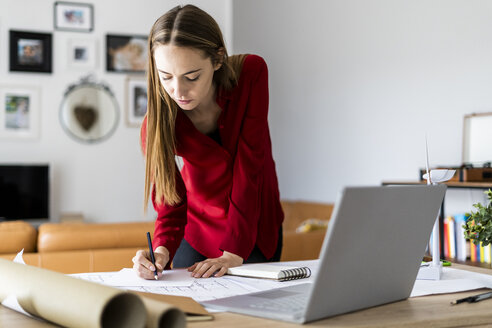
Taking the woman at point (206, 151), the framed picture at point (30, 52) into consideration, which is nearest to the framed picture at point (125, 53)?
the framed picture at point (30, 52)

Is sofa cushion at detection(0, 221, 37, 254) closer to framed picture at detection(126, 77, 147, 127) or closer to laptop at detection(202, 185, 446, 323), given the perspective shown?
laptop at detection(202, 185, 446, 323)

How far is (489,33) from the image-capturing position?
3.63m

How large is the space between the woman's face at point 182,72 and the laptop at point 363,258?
1.78 feet

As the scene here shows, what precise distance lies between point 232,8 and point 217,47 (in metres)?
5.24

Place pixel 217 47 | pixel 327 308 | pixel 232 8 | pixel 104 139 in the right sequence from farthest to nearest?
pixel 232 8
pixel 104 139
pixel 217 47
pixel 327 308

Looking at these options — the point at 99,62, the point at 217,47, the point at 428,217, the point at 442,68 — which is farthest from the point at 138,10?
the point at 428,217

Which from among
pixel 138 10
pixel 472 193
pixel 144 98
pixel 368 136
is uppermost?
pixel 138 10

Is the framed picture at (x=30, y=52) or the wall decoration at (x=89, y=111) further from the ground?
the framed picture at (x=30, y=52)

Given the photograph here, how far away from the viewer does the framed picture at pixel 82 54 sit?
598 cm

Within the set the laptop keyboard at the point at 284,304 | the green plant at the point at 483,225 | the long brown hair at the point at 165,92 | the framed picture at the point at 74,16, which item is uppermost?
the framed picture at the point at 74,16

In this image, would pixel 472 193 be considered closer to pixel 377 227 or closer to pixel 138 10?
pixel 377 227

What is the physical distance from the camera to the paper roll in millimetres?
817

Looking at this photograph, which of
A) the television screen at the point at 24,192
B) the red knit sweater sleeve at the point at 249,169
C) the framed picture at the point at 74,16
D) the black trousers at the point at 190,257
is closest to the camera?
the red knit sweater sleeve at the point at 249,169

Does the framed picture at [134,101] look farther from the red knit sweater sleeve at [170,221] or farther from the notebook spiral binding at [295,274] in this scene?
the notebook spiral binding at [295,274]
